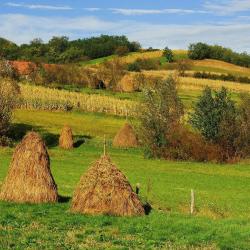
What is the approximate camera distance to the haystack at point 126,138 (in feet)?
197

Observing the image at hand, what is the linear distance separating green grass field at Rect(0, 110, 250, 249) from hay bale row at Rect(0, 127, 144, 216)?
804 mm

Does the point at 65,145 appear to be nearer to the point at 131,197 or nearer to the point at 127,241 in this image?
the point at 131,197

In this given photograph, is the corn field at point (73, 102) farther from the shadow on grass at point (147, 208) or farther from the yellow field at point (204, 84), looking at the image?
the shadow on grass at point (147, 208)

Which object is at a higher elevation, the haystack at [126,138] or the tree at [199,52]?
the tree at [199,52]

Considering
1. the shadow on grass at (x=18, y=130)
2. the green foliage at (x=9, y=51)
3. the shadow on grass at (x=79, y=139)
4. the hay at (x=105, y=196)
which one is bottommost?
the shadow on grass at (x=79, y=139)

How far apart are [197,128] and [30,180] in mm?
37122

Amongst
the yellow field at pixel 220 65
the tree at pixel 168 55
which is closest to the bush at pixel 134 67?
the yellow field at pixel 220 65

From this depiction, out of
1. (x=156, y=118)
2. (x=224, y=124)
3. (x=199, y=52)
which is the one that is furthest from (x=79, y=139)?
(x=199, y=52)

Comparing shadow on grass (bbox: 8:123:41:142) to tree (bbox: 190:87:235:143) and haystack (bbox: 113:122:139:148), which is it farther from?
tree (bbox: 190:87:235:143)

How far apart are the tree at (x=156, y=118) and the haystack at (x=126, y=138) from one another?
1.39 m

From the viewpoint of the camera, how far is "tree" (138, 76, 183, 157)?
57.2 metres

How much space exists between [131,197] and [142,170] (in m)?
22.7

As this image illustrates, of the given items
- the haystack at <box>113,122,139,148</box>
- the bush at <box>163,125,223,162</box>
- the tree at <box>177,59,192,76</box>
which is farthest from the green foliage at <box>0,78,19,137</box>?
the tree at <box>177,59,192,76</box>

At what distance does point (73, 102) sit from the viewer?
94.8m
